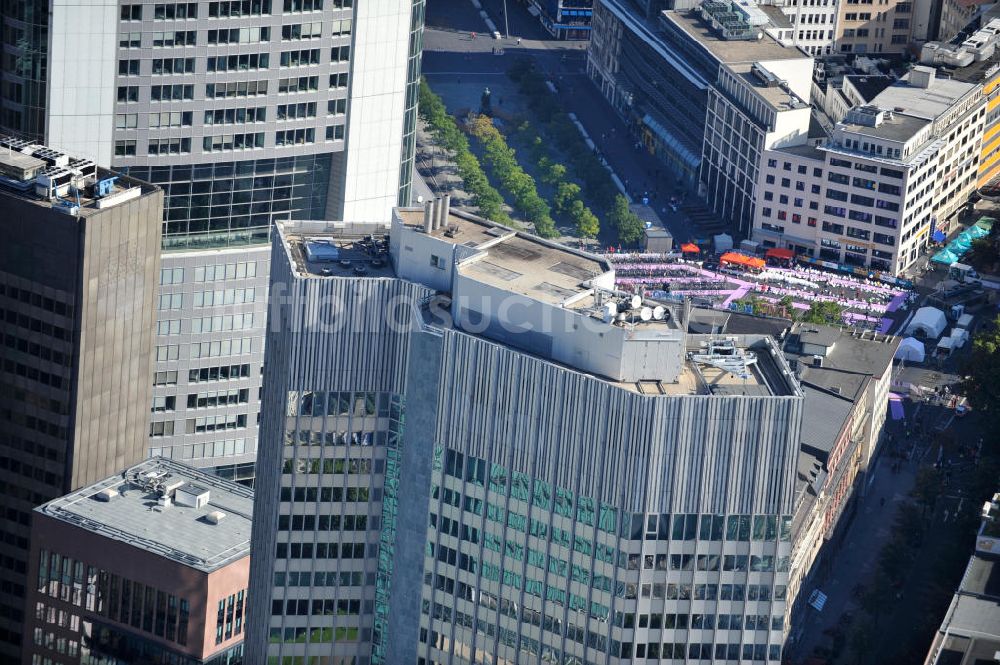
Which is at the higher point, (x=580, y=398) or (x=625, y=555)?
(x=580, y=398)

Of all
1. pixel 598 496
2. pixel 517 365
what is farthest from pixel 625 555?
pixel 517 365

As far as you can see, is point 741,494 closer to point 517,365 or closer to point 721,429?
point 721,429

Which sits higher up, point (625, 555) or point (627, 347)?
point (627, 347)

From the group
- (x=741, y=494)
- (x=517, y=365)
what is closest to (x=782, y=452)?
(x=741, y=494)

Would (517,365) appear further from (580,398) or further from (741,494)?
(741,494)

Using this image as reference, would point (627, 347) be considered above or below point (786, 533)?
above

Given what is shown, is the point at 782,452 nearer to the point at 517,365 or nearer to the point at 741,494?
the point at 741,494
